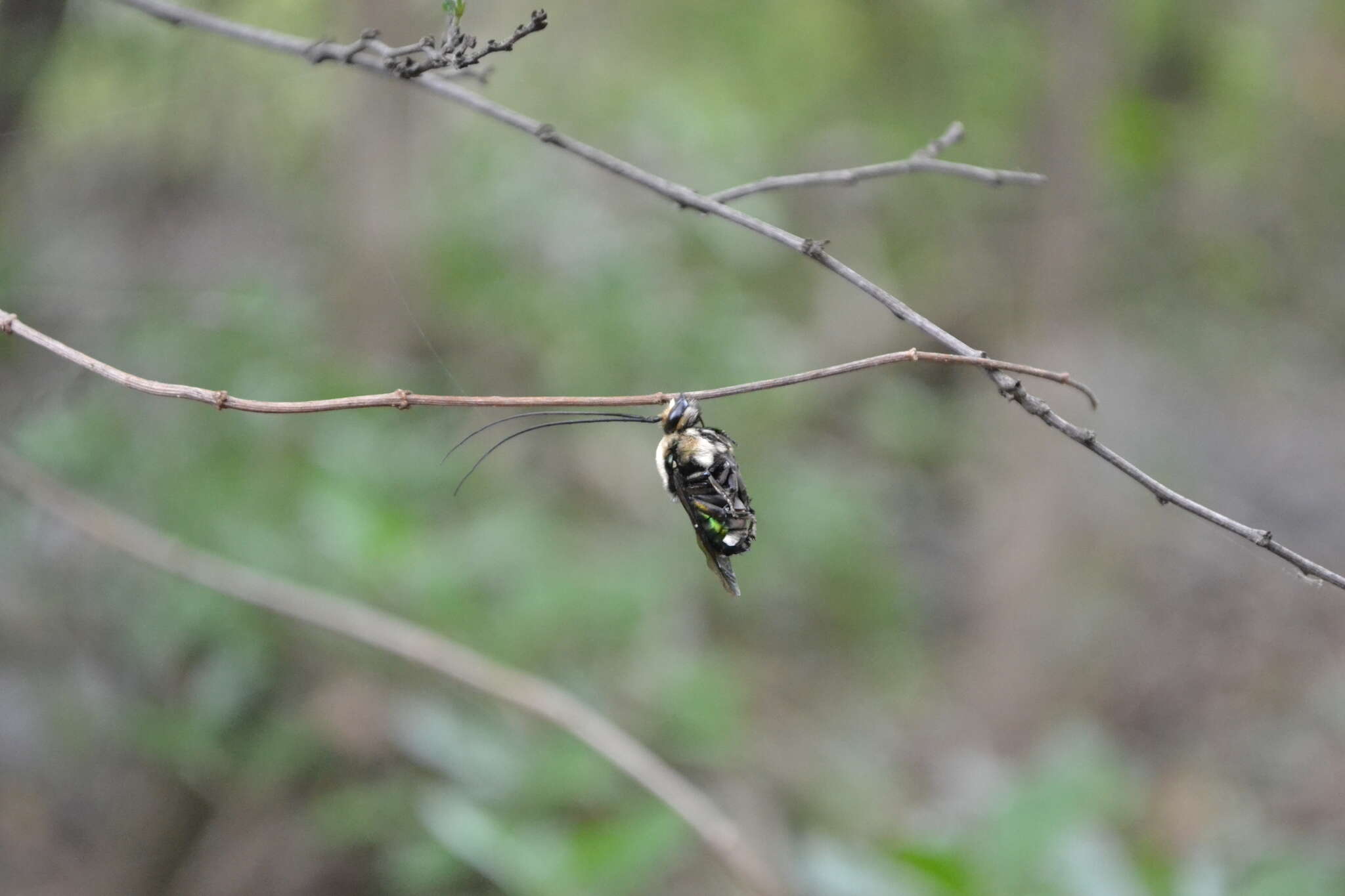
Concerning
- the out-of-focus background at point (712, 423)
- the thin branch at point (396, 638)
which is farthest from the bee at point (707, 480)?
the thin branch at point (396, 638)

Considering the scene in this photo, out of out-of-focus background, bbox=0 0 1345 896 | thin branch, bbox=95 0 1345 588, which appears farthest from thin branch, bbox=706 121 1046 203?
out-of-focus background, bbox=0 0 1345 896

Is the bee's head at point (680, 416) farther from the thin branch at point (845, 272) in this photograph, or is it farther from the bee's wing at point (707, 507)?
the thin branch at point (845, 272)

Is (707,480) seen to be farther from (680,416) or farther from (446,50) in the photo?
(446,50)

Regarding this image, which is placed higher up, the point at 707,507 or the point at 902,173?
the point at 902,173

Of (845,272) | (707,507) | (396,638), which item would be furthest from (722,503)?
(396,638)

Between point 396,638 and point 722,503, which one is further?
point 396,638

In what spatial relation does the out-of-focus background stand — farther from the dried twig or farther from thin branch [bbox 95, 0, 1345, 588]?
the dried twig
